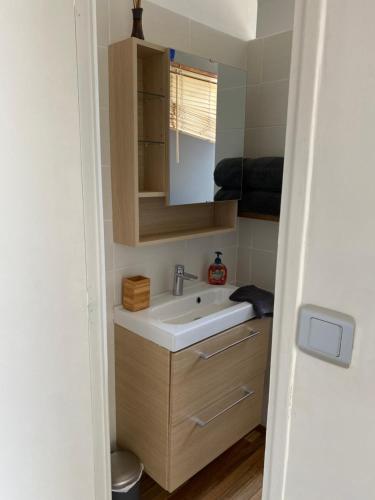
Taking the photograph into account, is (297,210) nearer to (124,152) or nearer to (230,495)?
(124,152)

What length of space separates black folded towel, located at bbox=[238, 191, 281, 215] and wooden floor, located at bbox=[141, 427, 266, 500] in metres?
1.28

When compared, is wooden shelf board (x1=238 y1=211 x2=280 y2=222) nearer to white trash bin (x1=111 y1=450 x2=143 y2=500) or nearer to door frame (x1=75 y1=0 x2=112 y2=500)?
door frame (x1=75 y1=0 x2=112 y2=500)

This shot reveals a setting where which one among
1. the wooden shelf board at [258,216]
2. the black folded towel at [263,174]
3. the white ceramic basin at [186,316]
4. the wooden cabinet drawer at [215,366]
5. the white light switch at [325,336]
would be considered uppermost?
the black folded towel at [263,174]

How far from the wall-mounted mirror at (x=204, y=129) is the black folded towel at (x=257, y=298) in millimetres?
494

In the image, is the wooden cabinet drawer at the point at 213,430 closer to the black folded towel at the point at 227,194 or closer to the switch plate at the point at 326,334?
the black folded towel at the point at 227,194

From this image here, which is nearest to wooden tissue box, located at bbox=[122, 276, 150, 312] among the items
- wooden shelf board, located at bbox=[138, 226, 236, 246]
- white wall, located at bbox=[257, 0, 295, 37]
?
wooden shelf board, located at bbox=[138, 226, 236, 246]

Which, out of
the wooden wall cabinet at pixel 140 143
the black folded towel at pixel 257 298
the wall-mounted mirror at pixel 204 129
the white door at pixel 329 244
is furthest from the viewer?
the black folded towel at pixel 257 298

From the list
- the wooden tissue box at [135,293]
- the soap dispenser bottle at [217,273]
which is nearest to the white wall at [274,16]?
the soap dispenser bottle at [217,273]

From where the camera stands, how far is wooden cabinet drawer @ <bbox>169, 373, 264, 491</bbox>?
163 centimetres

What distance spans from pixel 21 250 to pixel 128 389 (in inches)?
40.3

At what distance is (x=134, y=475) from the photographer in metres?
1.59

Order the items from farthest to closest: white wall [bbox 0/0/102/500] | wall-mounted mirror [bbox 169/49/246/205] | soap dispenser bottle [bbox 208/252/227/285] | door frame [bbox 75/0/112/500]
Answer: soap dispenser bottle [bbox 208/252/227/285]
wall-mounted mirror [bbox 169/49/246/205]
door frame [bbox 75/0/112/500]
white wall [bbox 0/0/102/500]

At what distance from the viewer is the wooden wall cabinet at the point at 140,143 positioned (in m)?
1.50

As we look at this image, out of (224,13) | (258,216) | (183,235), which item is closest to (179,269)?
(183,235)
